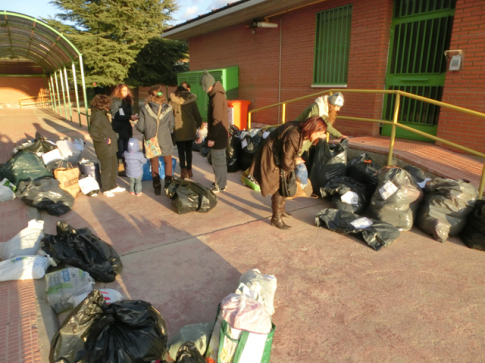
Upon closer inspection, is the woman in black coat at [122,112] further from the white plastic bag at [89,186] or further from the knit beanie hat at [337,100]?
the knit beanie hat at [337,100]

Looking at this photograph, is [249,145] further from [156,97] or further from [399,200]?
[399,200]

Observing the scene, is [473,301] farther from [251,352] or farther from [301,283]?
[251,352]

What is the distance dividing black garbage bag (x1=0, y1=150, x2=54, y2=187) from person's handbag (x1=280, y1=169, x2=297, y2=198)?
371cm

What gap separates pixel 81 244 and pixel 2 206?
2.43 metres

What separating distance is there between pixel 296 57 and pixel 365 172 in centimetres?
527

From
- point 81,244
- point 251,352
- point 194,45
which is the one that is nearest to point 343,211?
point 251,352

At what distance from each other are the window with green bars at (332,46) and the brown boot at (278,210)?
4889 millimetres

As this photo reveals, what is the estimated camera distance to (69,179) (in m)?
5.37

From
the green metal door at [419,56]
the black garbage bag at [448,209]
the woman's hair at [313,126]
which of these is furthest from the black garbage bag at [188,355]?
the green metal door at [419,56]

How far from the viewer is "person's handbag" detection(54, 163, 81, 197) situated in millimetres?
5293

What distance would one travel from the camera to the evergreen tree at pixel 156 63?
18594 mm

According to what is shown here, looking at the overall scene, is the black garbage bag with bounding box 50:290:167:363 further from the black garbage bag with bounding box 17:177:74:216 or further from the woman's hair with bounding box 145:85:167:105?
the woman's hair with bounding box 145:85:167:105

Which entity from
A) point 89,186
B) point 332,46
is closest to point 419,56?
point 332,46

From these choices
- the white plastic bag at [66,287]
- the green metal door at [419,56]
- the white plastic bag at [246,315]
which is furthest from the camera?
the green metal door at [419,56]
